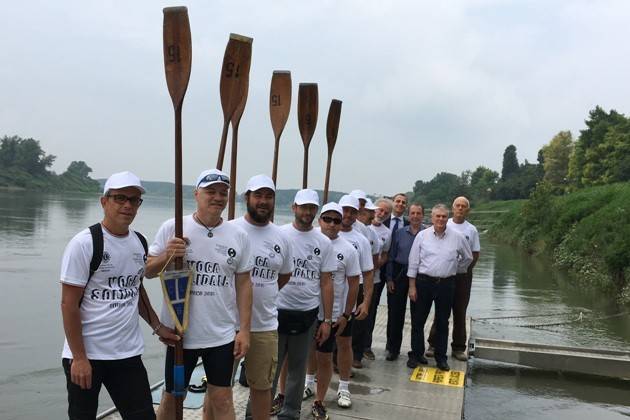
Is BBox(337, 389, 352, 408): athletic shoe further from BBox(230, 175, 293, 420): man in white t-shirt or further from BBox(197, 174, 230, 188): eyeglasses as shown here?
BBox(197, 174, 230, 188): eyeglasses

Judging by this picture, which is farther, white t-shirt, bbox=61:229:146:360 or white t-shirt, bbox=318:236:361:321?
white t-shirt, bbox=318:236:361:321

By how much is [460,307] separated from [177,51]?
4.60 meters

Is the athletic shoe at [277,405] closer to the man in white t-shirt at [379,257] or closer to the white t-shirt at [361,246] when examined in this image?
the white t-shirt at [361,246]

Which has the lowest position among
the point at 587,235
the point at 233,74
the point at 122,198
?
the point at 587,235

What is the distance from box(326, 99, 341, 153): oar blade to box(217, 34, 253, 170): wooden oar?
2299 millimetres

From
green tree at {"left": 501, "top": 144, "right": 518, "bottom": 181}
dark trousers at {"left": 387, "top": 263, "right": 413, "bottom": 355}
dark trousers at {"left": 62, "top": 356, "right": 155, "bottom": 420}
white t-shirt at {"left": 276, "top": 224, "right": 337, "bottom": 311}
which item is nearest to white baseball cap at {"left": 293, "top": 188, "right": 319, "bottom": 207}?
white t-shirt at {"left": 276, "top": 224, "right": 337, "bottom": 311}

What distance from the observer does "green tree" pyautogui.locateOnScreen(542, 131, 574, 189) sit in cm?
6438

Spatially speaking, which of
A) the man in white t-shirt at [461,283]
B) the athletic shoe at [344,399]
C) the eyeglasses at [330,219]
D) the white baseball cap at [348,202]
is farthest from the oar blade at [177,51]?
the man in white t-shirt at [461,283]

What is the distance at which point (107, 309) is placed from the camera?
109 inches

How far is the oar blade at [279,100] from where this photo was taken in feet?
19.6

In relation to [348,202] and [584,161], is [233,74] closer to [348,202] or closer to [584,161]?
[348,202]

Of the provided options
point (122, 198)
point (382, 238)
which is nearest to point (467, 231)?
point (382, 238)

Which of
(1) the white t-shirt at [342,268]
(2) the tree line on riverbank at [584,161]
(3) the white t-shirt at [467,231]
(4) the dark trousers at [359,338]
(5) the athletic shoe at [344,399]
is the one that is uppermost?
(2) the tree line on riverbank at [584,161]

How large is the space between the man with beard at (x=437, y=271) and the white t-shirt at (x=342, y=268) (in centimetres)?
147
